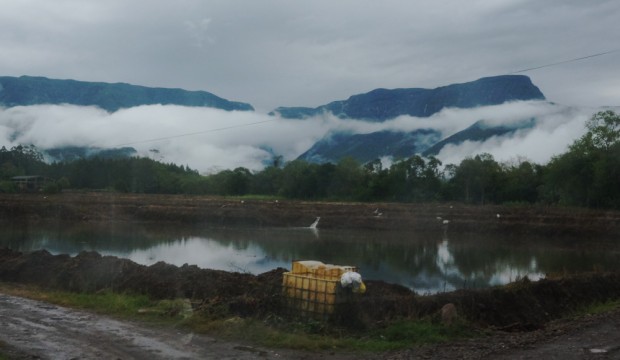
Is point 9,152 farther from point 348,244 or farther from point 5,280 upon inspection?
point 5,280

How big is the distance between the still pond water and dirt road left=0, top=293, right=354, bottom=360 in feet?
29.7

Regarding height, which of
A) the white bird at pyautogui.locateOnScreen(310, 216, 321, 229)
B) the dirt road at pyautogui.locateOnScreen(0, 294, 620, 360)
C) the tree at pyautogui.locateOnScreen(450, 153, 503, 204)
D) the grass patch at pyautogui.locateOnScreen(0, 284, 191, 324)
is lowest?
the white bird at pyautogui.locateOnScreen(310, 216, 321, 229)

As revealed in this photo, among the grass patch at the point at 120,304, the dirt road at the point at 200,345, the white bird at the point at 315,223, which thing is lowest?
the white bird at the point at 315,223

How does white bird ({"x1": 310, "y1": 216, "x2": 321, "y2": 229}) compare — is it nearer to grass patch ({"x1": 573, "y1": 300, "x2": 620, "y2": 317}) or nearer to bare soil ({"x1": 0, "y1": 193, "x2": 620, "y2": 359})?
bare soil ({"x1": 0, "y1": 193, "x2": 620, "y2": 359})

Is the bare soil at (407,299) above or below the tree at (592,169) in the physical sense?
below

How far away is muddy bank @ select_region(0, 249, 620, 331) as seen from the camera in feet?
40.1

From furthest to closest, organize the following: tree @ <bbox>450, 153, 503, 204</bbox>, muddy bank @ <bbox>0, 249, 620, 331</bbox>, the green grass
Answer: tree @ <bbox>450, 153, 503, 204</bbox> < muddy bank @ <bbox>0, 249, 620, 331</bbox> < the green grass

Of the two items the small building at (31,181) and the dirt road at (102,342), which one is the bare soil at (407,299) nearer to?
the dirt road at (102,342)

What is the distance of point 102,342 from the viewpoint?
32.5 feet

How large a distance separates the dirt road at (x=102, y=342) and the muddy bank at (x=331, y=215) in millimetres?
38231

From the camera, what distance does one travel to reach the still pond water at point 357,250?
81.4ft

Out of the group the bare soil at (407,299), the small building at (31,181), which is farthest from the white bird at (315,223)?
the small building at (31,181)

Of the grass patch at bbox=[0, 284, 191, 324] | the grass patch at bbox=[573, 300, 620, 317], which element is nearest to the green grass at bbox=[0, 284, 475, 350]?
the grass patch at bbox=[0, 284, 191, 324]

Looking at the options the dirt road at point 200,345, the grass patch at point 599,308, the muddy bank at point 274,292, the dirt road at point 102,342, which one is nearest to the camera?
the dirt road at point 200,345
